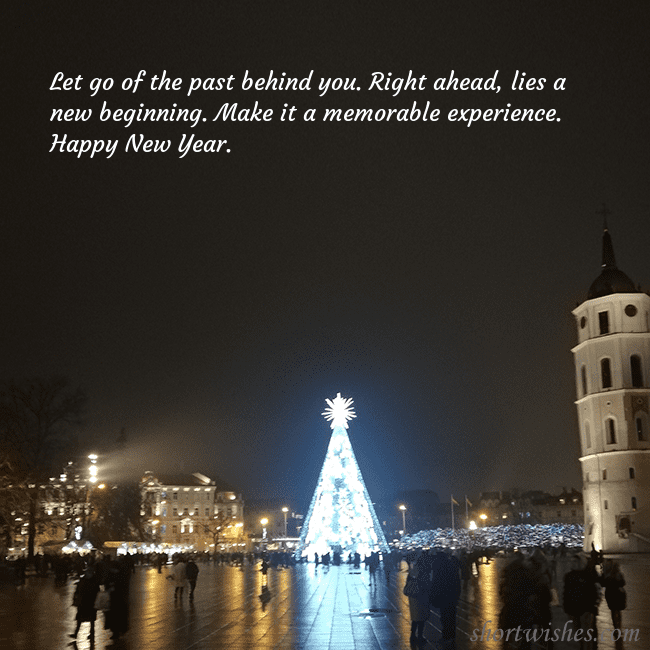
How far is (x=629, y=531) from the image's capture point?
212 feet

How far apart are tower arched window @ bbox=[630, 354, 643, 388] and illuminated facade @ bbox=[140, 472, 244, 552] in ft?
213

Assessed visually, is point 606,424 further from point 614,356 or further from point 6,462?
point 6,462

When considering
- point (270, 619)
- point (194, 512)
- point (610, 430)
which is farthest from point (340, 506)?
point (194, 512)

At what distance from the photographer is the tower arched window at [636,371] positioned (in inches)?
2731

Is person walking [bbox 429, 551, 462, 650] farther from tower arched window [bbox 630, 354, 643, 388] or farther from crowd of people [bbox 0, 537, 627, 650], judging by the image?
tower arched window [bbox 630, 354, 643, 388]

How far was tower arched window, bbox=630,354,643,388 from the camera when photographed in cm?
6938

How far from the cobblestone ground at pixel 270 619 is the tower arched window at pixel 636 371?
123 ft

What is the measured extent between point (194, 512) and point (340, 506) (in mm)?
90204

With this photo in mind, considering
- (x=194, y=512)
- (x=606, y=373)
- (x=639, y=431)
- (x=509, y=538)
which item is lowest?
(x=509, y=538)

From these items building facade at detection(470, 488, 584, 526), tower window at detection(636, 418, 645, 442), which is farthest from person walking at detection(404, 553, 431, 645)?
building facade at detection(470, 488, 584, 526)

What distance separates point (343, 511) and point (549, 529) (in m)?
33.3

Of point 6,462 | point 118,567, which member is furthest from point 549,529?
point 118,567

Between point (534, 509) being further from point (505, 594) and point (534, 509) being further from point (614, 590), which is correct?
point (505, 594)

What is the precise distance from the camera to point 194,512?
A: 137 meters
